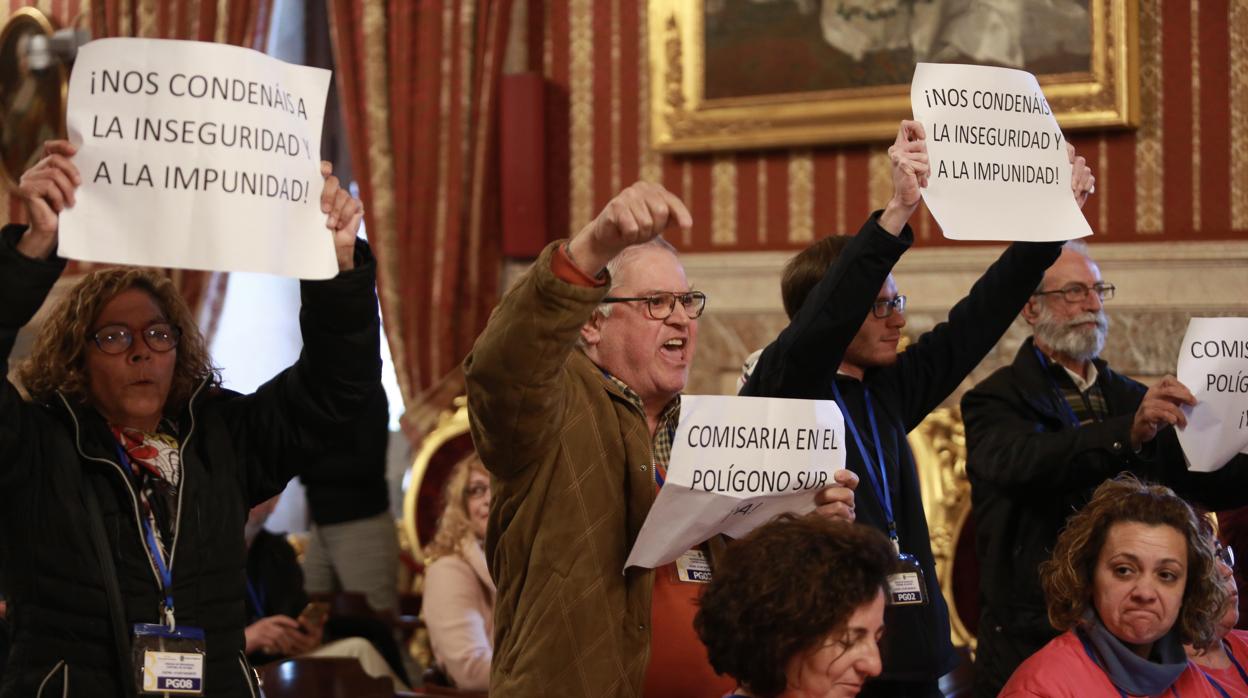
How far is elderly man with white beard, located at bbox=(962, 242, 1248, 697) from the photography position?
332 centimetres

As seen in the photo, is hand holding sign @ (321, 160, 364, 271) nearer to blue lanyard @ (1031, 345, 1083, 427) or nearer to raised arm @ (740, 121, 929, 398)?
raised arm @ (740, 121, 929, 398)

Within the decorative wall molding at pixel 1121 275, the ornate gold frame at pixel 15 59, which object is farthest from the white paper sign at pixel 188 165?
the ornate gold frame at pixel 15 59

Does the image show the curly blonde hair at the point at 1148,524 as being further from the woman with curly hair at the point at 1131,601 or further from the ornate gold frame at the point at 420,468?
the ornate gold frame at the point at 420,468

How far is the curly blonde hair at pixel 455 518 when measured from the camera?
487 centimetres

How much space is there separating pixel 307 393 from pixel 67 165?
2.06 feet

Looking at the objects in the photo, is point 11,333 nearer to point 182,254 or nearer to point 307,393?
point 182,254

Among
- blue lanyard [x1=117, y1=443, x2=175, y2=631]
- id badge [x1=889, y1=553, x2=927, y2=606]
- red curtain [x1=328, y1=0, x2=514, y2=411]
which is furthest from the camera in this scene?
red curtain [x1=328, y1=0, x2=514, y2=411]

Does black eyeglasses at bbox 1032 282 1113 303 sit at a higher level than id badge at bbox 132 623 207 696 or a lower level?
higher

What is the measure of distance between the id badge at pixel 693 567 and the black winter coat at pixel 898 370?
0.41 meters

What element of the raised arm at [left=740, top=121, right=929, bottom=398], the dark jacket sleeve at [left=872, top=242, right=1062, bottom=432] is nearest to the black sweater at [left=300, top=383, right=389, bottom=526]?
the dark jacket sleeve at [left=872, top=242, right=1062, bottom=432]

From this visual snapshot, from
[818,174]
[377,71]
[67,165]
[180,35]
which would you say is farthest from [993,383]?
[180,35]

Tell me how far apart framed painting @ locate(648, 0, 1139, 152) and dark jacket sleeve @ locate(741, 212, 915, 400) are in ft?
11.3

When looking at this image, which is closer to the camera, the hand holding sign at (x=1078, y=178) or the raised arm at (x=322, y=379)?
the raised arm at (x=322, y=379)

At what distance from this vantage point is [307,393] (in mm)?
2656
